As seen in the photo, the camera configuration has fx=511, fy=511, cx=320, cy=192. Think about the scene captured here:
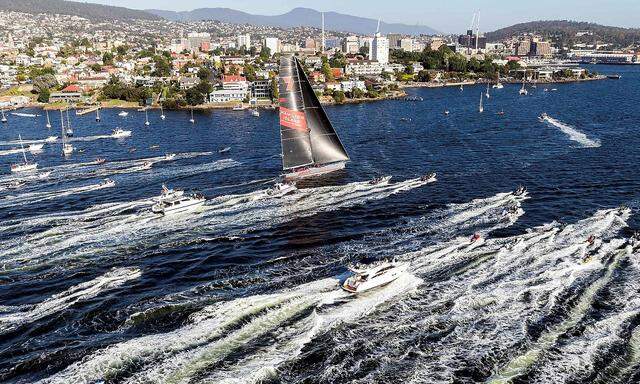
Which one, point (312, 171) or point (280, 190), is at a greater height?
point (312, 171)

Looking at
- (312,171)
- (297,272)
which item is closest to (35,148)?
(312,171)

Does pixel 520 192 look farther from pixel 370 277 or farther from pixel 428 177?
pixel 370 277

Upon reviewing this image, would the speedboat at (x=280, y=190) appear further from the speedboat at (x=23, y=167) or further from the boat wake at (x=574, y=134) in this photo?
the boat wake at (x=574, y=134)

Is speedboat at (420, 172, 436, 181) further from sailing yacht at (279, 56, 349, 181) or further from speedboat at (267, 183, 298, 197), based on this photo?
speedboat at (267, 183, 298, 197)

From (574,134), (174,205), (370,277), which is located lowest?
(370,277)

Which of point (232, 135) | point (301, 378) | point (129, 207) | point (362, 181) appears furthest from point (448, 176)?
point (232, 135)

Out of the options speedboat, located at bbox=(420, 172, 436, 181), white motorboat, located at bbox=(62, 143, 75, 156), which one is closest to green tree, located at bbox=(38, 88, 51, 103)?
white motorboat, located at bbox=(62, 143, 75, 156)

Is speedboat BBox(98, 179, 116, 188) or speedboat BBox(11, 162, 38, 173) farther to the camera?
speedboat BBox(11, 162, 38, 173)
